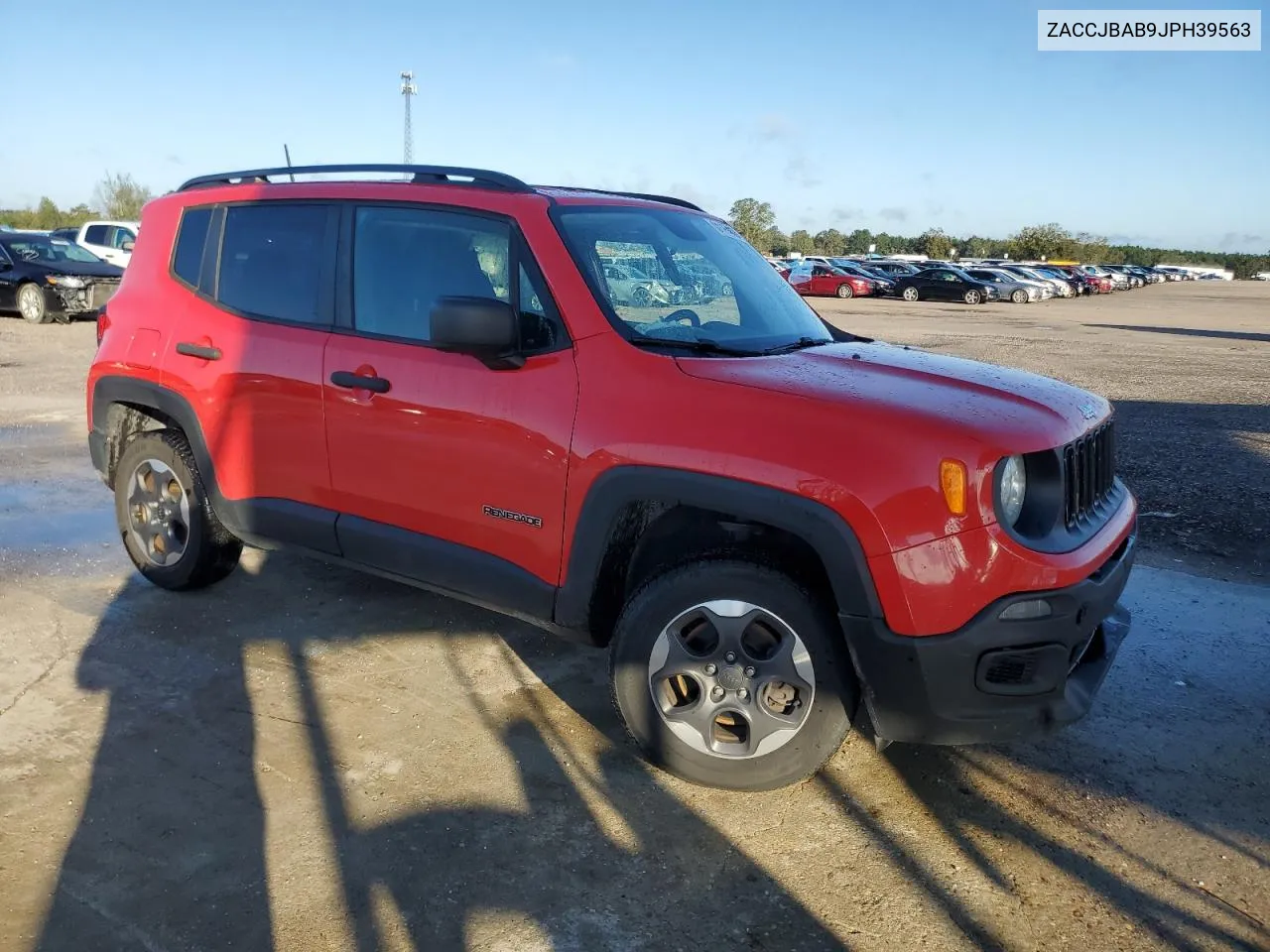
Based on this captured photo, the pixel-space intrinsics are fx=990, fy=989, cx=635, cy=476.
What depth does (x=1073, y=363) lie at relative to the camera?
15.7 meters

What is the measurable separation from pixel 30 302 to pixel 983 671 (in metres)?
18.8

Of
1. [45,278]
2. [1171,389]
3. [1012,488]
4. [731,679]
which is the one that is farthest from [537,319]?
[45,278]

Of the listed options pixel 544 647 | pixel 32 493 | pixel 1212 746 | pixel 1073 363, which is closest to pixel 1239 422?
pixel 1073 363

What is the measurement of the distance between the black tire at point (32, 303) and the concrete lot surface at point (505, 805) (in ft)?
47.4

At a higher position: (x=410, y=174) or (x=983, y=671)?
(x=410, y=174)

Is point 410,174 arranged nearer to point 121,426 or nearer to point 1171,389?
point 121,426

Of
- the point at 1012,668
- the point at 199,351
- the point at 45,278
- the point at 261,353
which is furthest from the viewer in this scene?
the point at 45,278

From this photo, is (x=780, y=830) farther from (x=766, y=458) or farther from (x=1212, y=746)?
(x=1212, y=746)

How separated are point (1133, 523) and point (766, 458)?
1.53 meters

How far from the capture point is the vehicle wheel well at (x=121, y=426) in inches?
192

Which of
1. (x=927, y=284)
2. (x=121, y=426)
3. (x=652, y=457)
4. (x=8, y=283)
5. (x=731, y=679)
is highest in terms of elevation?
(x=927, y=284)

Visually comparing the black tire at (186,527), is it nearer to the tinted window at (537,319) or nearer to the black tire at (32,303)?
the tinted window at (537,319)

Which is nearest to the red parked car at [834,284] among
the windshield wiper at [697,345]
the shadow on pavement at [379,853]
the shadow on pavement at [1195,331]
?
the shadow on pavement at [1195,331]

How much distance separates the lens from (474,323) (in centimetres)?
320
